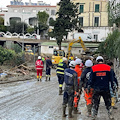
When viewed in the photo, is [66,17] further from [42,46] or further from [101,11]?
[101,11]

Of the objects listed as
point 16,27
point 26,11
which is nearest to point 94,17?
point 16,27

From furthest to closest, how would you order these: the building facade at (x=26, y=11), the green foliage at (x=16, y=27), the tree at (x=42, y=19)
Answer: the building facade at (x=26, y=11) → the tree at (x=42, y=19) → the green foliage at (x=16, y=27)

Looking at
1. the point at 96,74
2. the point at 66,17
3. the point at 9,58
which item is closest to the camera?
the point at 96,74

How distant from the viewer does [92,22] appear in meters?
56.1

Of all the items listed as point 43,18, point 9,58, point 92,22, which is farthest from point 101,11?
point 9,58

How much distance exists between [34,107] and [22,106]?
1.61 ft

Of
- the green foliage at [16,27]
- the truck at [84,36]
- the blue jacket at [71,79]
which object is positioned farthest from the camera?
the green foliage at [16,27]

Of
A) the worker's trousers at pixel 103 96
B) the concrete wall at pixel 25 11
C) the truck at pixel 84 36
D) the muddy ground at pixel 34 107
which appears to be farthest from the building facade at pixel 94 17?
the worker's trousers at pixel 103 96

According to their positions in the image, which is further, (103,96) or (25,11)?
(25,11)

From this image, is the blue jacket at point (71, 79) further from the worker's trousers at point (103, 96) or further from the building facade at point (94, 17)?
the building facade at point (94, 17)

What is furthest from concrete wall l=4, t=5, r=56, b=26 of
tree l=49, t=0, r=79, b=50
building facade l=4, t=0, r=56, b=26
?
tree l=49, t=0, r=79, b=50

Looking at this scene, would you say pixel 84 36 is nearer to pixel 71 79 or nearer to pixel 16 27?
pixel 16 27

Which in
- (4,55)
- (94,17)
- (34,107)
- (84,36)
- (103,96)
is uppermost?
(94,17)

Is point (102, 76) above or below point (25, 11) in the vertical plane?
below
